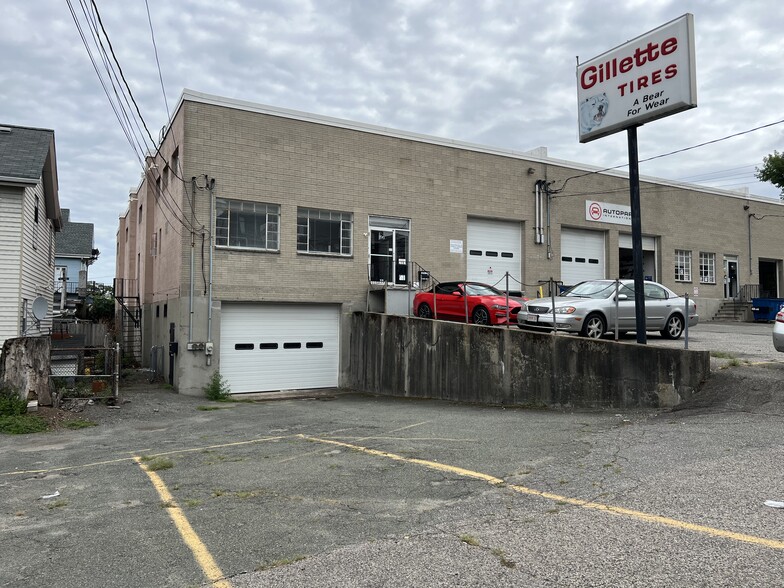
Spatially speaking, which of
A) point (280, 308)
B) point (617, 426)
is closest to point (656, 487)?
point (617, 426)

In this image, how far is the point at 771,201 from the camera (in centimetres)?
3083

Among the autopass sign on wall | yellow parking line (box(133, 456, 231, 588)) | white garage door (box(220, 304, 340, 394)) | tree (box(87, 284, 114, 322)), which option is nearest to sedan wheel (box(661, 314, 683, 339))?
the autopass sign on wall

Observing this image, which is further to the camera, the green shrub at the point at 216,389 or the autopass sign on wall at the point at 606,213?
the autopass sign on wall at the point at 606,213

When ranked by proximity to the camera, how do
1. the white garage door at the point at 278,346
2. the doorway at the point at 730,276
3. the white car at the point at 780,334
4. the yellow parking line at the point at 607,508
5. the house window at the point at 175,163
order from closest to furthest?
the yellow parking line at the point at 607,508 → the white car at the point at 780,334 → the white garage door at the point at 278,346 → the house window at the point at 175,163 → the doorway at the point at 730,276

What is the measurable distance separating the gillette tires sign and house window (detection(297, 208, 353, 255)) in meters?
8.38

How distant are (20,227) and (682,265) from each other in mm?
26157

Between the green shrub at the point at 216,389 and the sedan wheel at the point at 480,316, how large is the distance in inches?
303

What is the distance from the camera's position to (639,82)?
13.5m

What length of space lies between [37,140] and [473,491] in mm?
17184

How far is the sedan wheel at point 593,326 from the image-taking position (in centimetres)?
1398

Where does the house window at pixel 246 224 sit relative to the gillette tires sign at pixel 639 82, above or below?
below

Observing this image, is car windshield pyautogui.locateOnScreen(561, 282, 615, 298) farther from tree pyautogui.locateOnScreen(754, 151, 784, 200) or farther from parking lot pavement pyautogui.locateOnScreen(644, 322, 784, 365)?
tree pyautogui.locateOnScreen(754, 151, 784, 200)

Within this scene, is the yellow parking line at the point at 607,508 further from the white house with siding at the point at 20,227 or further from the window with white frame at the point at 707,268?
the window with white frame at the point at 707,268

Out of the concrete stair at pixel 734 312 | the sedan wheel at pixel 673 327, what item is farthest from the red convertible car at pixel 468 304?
the concrete stair at pixel 734 312
